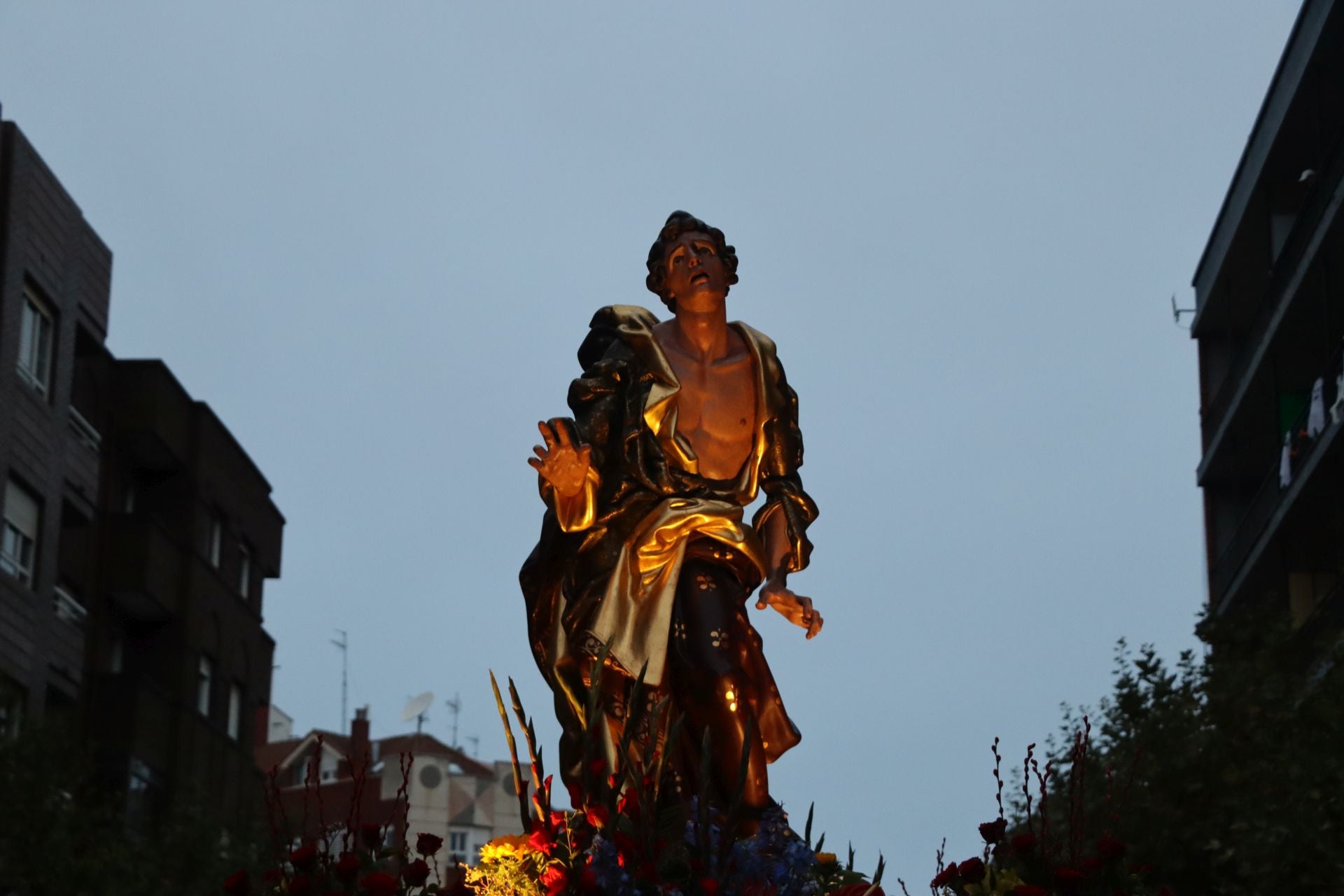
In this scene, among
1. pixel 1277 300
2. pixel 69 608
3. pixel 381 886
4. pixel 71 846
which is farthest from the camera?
pixel 69 608

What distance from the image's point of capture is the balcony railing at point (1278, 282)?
3381 cm

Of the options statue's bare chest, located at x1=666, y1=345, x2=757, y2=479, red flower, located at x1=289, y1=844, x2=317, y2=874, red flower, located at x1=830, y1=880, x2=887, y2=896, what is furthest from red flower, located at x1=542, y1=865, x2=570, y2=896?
statue's bare chest, located at x1=666, y1=345, x2=757, y2=479

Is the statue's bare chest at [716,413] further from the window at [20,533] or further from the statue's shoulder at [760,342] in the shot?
the window at [20,533]

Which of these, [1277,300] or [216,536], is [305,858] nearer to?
[1277,300]

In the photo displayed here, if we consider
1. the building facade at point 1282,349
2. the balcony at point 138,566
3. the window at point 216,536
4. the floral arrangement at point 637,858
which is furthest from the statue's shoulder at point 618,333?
the window at point 216,536

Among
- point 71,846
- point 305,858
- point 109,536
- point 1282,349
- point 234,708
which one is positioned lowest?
point 305,858

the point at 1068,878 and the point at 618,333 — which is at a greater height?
the point at 618,333

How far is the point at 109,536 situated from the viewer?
40.4m

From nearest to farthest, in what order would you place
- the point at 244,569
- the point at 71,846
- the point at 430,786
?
the point at 71,846 < the point at 244,569 < the point at 430,786

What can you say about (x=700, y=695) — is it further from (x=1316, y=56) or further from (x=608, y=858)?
(x=1316, y=56)

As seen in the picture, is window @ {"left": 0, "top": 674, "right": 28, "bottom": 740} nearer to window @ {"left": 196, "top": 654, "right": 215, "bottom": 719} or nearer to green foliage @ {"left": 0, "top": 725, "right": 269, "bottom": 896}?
green foliage @ {"left": 0, "top": 725, "right": 269, "bottom": 896}

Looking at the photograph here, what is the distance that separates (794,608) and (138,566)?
33181mm

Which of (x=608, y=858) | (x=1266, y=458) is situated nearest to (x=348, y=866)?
(x=608, y=858)

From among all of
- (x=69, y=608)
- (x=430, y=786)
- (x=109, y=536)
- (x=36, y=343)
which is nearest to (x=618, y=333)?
(x=36, y=343)
